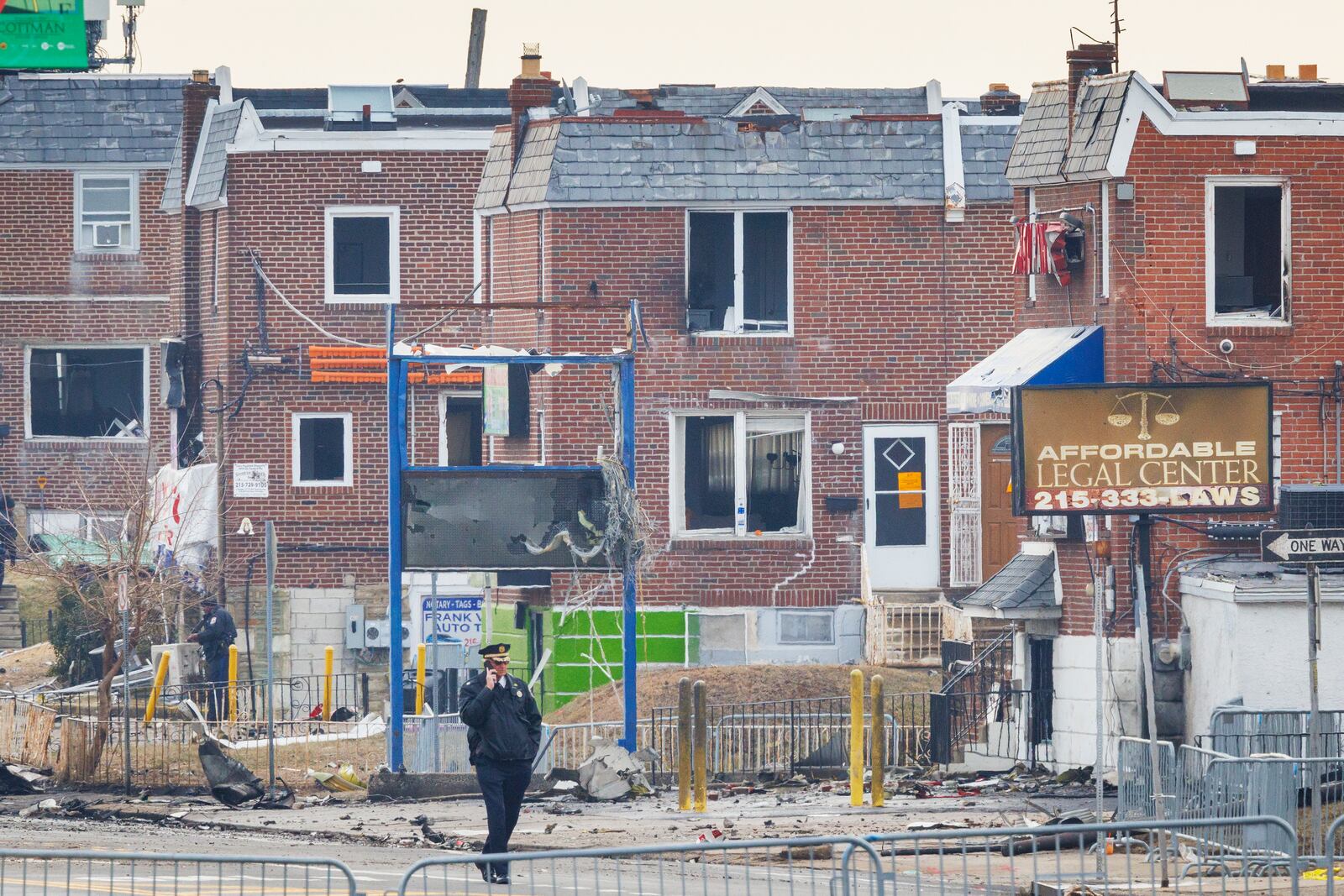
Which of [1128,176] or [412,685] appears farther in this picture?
[412,685]

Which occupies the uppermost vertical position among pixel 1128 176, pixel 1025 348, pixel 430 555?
pixel 1128 176

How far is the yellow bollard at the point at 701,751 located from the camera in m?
20.2

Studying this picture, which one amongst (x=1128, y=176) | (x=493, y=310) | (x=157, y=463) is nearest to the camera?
(x=1128, y=176)

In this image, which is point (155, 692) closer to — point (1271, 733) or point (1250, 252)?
point (1271, 733)

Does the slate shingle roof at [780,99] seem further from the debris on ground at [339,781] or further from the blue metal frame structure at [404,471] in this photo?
the debris on ground at [339,781]

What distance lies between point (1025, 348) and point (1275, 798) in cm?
917

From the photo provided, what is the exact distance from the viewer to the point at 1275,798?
51.5 ft

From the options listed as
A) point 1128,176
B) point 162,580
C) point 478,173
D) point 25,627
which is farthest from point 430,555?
point 25,627

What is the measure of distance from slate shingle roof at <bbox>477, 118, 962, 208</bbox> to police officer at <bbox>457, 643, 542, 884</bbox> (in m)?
14.8

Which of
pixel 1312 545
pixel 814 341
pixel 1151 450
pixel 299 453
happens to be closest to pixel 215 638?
pixel 299 453

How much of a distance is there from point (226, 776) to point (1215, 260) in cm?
1115

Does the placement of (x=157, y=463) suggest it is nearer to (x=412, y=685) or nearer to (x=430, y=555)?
(x=412, y=685)

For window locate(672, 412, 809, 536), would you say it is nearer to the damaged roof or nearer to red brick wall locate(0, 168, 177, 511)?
the damaged roof

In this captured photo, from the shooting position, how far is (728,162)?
3081 centimetres
